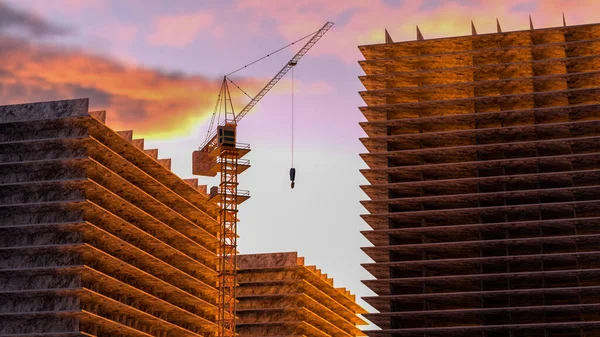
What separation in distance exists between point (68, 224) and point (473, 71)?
60.8m

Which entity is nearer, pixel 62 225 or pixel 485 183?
pixel 62 225

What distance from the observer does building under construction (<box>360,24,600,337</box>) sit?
174m

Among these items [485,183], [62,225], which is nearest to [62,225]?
[62,225]

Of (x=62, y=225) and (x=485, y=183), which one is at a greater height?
(x=485, y=183)

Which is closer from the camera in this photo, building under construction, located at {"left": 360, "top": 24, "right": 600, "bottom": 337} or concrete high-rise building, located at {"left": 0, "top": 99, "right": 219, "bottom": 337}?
concrete high-rise building, located at {"left": 0, "top": 99, "right": 219, "bottom": 337}

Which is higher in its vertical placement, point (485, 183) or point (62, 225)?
point (485, 183)

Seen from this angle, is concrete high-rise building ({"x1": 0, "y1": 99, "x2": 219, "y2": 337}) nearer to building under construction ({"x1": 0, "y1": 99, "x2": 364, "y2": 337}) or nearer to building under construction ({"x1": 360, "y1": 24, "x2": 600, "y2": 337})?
building under construction ({"x1": 0, "y1": 99, "x2": 364, "y2": 337})

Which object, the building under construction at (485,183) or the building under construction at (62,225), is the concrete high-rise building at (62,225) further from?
the building under construction at (485,183)

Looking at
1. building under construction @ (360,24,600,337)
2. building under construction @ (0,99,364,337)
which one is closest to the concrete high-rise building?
building under construction @ (0,99,364,337)

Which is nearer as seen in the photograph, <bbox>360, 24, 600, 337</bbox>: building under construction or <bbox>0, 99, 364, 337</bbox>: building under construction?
<bbox>0, 99, 364, 337</bbox>: building under construction

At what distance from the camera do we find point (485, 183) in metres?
181

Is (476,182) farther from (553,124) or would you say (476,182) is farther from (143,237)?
(143,237)

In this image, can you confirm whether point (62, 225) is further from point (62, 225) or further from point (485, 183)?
point (485, 183)

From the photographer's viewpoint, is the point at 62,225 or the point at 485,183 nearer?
the point at 62,225
